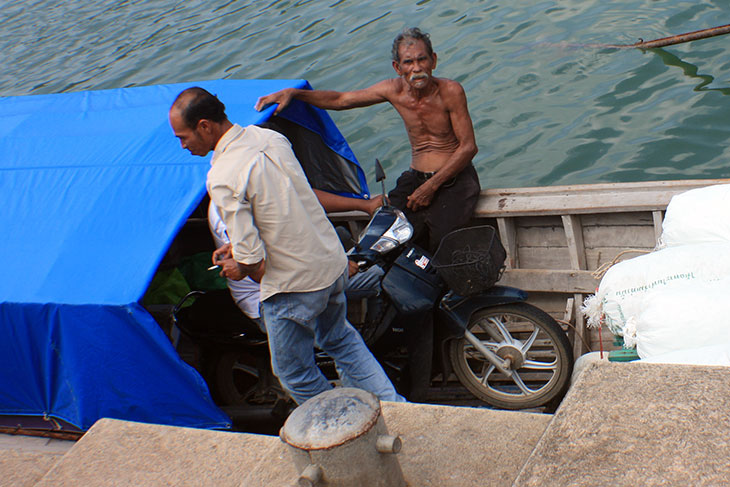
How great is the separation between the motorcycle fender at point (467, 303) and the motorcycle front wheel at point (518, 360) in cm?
6

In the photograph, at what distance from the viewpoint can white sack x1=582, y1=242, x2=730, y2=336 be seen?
308 cm

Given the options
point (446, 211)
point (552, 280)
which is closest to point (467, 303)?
point (446, 211)

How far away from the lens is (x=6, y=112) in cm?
502

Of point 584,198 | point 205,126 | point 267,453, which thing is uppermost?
point 205,126

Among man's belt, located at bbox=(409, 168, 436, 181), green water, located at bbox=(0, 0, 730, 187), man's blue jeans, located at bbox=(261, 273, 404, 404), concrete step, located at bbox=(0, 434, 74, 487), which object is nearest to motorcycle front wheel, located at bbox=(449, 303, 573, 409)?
man's blue jeans, located at bbox=(261, 273, 404, 404)

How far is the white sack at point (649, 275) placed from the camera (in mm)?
3078

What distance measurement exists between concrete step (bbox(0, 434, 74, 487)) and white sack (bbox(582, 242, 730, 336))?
2.53 meters

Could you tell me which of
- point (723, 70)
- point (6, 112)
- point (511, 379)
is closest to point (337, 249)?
point (511, 379)

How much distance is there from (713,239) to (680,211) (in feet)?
0.78

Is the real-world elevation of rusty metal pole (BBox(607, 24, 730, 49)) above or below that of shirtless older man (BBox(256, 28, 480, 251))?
below

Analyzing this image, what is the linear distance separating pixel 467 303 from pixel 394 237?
0.53 metres

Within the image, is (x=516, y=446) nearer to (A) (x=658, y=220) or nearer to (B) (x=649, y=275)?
(B) (x=649, y=275)

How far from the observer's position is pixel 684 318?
2.89 m

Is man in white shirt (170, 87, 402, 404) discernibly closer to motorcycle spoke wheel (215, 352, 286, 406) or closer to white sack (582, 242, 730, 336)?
motorcycle spoke wheel (215, 352, 286, 406)
